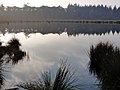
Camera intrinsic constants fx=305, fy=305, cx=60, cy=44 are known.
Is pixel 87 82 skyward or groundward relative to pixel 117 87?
groundward

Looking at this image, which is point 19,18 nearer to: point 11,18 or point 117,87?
point 11,18

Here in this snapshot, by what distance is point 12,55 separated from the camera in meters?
22.8

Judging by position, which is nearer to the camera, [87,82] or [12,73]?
[87,82]

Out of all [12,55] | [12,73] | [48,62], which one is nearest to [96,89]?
[12,73]

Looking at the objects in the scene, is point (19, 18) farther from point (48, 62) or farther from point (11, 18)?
point (48, 62)

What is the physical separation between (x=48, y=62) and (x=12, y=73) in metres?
4.73

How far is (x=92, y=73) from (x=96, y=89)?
4758 millimetres

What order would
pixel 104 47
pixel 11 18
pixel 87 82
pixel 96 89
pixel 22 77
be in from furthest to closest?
pixel 11 18 → pixel 104 47 → pixel 22 77 → pixel 87 82 → pixel 96 89

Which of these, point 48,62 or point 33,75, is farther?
point 48,62

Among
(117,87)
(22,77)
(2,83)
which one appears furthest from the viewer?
(22,77)

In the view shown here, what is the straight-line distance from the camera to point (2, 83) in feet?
41.6

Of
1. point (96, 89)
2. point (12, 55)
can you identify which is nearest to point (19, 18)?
point (12, 55)

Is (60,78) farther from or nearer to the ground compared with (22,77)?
farther from the ground

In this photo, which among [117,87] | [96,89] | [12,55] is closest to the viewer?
[117,87]
